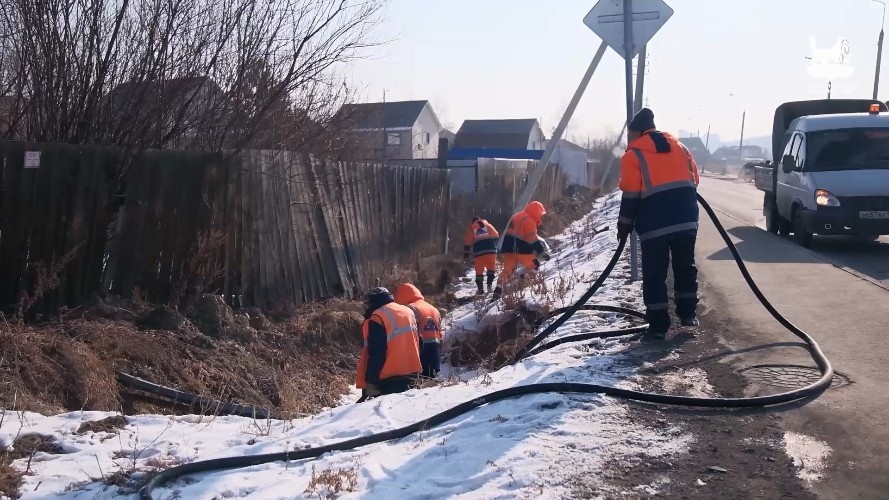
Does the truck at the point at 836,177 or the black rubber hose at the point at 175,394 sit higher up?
the truck at the point at 836,177

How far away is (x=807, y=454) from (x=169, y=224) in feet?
21.0

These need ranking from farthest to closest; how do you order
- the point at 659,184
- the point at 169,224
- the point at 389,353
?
the point at 169,224 → the point at 389,353 → the point at 659,184

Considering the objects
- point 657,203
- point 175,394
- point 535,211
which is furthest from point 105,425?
point 535,211

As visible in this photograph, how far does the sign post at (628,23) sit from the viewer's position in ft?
27.8

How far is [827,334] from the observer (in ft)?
21.9

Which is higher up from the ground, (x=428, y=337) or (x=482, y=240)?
(x=482, y=240)

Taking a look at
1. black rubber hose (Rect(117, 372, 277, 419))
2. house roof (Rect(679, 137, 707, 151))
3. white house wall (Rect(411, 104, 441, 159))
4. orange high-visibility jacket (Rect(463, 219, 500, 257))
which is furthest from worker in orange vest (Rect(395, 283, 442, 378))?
house roof (Rect(679, 137, 707, 151))

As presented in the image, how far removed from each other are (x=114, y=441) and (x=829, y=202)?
10.7m

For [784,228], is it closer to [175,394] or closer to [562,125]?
[562,125]

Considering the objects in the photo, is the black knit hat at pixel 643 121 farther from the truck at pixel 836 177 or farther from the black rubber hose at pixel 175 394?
the truck at pixel 836 177

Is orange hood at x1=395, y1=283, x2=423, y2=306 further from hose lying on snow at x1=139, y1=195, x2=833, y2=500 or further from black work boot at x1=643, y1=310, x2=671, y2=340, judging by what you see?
hose lying on snow at x1=139, y1=195, x2=833, y2=500

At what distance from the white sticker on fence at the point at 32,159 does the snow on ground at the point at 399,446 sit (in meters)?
3.40

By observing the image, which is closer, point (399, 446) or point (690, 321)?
point (399, 446)

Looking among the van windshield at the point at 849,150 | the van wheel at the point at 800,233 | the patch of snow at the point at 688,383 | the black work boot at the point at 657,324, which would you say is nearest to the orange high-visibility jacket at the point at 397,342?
the black work boot at the point at 657,324
